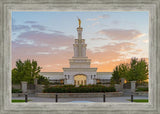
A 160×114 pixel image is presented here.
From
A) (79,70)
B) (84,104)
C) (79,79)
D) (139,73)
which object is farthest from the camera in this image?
(79,79)

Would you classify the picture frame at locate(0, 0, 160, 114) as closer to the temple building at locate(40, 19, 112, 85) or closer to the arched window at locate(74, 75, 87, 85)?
the temple building at locate(40, 19, 112, 85)

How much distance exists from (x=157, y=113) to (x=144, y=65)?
54.7 feet

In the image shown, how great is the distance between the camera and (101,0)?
5.73 metres

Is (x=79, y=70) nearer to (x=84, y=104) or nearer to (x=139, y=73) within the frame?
(x=139, y=73)

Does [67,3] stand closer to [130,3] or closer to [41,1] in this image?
[41,1]

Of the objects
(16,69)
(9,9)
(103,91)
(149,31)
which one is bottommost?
(103,91)

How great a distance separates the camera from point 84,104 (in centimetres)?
571

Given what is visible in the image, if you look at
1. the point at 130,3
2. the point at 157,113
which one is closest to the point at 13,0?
the point at 130,3

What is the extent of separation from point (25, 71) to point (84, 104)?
15869 millimetres

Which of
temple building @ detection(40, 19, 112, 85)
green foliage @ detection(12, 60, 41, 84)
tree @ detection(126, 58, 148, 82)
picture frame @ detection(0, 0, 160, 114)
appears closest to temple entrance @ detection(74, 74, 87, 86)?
temple building @ detection(40, 19, 112, 85)

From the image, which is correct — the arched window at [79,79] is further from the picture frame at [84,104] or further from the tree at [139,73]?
the picture frame at [84,104]

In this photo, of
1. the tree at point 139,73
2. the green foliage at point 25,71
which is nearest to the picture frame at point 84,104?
the green foliage at point 25,71

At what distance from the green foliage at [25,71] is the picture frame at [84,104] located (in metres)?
15.1

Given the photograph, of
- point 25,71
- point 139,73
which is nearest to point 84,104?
point 25,71
